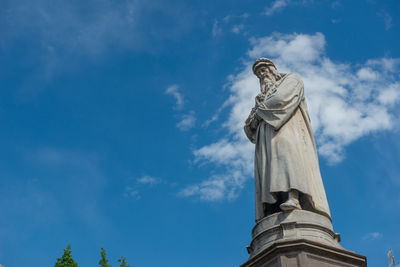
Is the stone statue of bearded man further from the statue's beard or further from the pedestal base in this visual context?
the pedestal base

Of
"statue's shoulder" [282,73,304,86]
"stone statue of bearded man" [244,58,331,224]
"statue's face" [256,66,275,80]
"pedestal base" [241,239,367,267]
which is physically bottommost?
"pedestal base" [241,239,367,267]

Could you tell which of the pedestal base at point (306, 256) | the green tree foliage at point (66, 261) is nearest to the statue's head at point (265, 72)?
the pedestal base at point (306, 256)

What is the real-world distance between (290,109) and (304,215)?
266 cm

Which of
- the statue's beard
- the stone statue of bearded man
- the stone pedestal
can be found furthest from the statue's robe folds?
the stone pedestal

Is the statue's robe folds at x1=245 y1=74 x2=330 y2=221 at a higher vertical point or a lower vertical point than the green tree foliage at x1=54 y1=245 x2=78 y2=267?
lower

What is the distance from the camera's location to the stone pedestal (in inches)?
307

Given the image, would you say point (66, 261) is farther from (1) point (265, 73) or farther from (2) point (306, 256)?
(2) point (306, 256)

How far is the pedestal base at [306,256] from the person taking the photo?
7.73 m

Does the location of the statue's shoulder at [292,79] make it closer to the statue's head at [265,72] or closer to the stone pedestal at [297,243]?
the statue's head at [265,72]

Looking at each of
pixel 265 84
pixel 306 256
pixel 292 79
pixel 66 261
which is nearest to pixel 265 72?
pixel 265 84

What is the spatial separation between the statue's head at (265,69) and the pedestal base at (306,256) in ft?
16.5

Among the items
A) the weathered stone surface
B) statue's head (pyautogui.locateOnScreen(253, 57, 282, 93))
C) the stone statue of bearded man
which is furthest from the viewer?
statue's head (pyautogui.locateOnScreen(253, 57, 282, 93))

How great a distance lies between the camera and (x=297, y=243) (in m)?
7.79

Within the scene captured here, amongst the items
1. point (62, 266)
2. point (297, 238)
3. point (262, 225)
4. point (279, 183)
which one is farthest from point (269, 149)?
point (62, 266)
